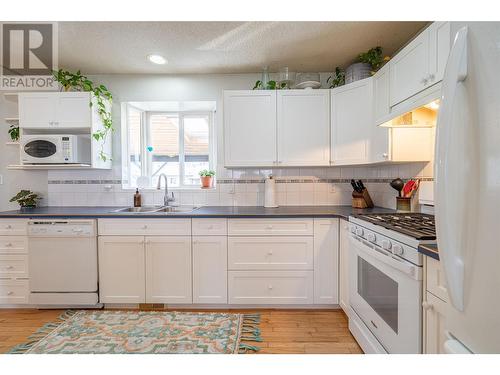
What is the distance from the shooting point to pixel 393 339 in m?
1.37

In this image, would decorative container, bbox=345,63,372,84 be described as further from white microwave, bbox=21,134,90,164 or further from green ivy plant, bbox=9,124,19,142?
green ivy plant, bbox=9,124,19,142

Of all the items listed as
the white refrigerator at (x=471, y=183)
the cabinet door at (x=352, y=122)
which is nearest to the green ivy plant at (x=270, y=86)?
the cabinet door at (x=352, y=122)

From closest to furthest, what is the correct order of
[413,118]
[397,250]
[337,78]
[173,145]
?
[397,250] < [413,118] < [337,78] < [173,145]

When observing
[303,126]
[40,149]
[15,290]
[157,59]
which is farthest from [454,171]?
[15,290]

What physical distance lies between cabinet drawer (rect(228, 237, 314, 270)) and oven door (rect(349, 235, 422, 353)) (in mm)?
448

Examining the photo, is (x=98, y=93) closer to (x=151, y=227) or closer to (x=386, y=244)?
(x=151, y=227)

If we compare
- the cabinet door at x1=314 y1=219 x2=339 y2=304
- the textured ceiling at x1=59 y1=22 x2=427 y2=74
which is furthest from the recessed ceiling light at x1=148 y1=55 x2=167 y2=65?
the cabinet door at x1=314 y1=219 x2=339 y2=304

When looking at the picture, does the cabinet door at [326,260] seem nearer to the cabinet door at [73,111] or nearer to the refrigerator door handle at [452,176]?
the refrigerator door handle at [452,176]

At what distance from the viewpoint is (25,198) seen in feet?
9.14

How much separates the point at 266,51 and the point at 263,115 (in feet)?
1.96

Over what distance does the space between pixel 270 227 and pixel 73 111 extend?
92.9 inches

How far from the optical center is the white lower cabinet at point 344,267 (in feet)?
7.03

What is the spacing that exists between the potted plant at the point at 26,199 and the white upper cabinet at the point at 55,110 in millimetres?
753
